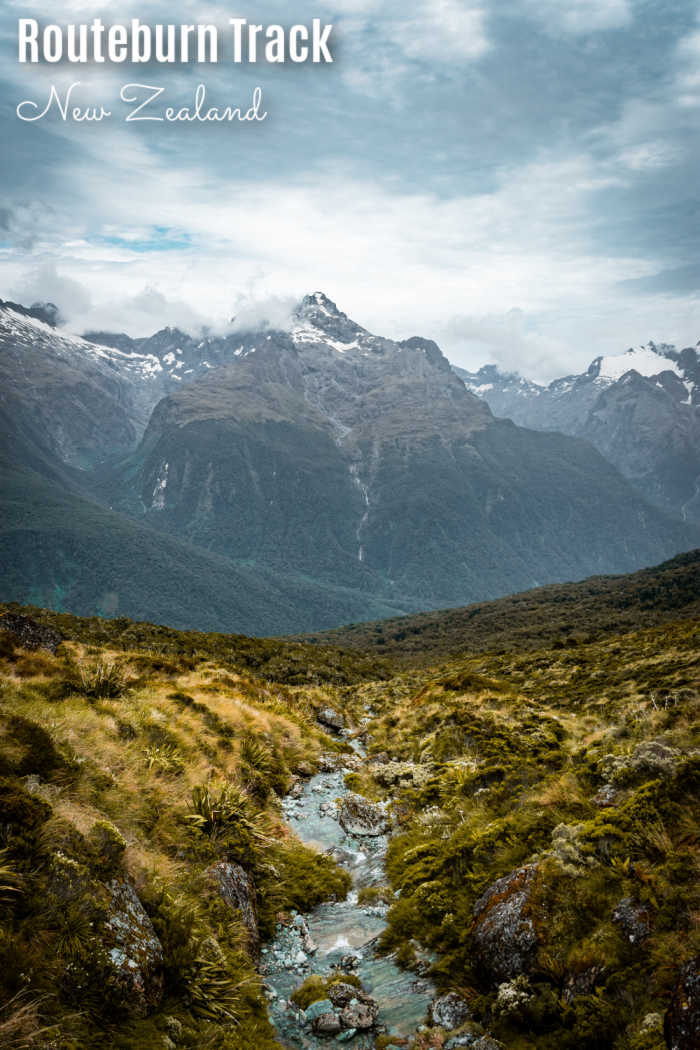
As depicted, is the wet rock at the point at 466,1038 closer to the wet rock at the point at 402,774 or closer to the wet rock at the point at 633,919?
the wet rock at the point at 633,919

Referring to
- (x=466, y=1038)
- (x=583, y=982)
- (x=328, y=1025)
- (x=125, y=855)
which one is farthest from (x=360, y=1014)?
(x=125, y=855)

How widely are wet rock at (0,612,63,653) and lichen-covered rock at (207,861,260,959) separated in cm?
946

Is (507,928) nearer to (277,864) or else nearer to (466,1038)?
(466,1038)

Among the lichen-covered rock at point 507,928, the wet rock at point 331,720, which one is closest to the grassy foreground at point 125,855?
the lichen-covered rock at point 507,928

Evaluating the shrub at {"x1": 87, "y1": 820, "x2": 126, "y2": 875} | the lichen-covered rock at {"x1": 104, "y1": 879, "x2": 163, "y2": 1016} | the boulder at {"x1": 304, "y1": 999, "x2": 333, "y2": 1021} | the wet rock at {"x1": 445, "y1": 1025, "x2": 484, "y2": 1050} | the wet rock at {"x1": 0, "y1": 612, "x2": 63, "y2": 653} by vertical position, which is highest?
the wet rock at {"x1": 0, "y1": 612, "x2": 63, "y2": 653}

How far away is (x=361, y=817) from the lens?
15.5 m

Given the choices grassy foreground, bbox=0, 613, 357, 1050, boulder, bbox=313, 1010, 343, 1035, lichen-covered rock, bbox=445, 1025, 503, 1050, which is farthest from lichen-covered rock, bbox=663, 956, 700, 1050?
grassy foreground, bbox=0, 613, 357, 1050

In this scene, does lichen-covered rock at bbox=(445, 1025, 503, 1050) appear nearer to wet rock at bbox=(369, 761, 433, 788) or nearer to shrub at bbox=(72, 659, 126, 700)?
wet rock at bbox=(369, 761, 433, 788)

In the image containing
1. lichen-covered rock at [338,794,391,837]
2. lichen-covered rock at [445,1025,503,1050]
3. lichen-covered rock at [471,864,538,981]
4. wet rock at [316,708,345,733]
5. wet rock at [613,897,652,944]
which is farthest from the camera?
wet rock at [316,708,345,733]

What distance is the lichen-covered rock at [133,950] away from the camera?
6844 millimetres

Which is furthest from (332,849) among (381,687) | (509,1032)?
(381,687)

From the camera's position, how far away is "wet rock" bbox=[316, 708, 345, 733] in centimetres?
2758

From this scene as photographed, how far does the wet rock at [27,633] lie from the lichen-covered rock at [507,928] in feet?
44.3

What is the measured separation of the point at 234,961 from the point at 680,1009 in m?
5.98
